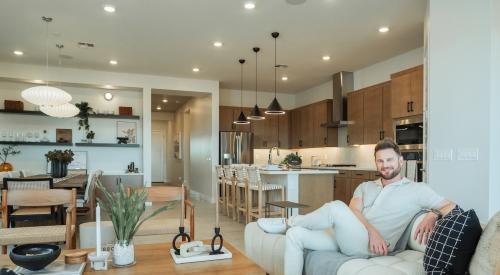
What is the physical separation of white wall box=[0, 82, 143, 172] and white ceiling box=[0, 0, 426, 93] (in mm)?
804

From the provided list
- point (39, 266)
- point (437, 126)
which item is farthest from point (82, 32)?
point (437, 126)

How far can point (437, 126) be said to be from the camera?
3.57m

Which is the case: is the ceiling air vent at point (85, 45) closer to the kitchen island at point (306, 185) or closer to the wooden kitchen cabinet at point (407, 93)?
the kitchen island at point (306, 185)

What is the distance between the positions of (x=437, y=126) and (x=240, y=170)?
3231 mm

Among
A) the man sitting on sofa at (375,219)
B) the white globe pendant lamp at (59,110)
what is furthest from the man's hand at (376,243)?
the white globe pendant lamp at (59,110)

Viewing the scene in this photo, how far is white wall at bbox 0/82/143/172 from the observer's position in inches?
282

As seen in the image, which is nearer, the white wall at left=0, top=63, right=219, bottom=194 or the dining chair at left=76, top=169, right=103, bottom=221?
the dining chair at left=76, top=169, right=103, bottom=221

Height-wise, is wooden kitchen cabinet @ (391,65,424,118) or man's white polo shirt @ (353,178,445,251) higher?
wooden kitchen cabinet @ (391,65,424,118)

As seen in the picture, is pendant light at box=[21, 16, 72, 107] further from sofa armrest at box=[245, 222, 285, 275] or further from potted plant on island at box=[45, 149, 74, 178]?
sofa armrest at box=[245, 222, 285, 275]

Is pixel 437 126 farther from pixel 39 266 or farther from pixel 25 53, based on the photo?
pixel 25 53

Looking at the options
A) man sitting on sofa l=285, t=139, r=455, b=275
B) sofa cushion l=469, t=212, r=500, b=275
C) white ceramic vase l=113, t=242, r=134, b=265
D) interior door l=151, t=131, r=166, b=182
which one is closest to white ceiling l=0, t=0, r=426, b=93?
man sitting on sofa l=285, t=139, r=455, b=275

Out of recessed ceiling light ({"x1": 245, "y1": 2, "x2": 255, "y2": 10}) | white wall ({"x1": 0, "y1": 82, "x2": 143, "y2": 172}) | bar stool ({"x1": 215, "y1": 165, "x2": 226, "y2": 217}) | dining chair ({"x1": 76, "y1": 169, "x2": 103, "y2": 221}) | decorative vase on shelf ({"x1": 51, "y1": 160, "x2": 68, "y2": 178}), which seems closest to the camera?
recessed ceiling light ({"x1": 245, "y1": 2, "x2": 255, "y2": 10})

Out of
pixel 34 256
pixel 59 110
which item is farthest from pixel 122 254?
pixel 59 110

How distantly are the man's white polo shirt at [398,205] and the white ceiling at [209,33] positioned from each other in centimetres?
272
